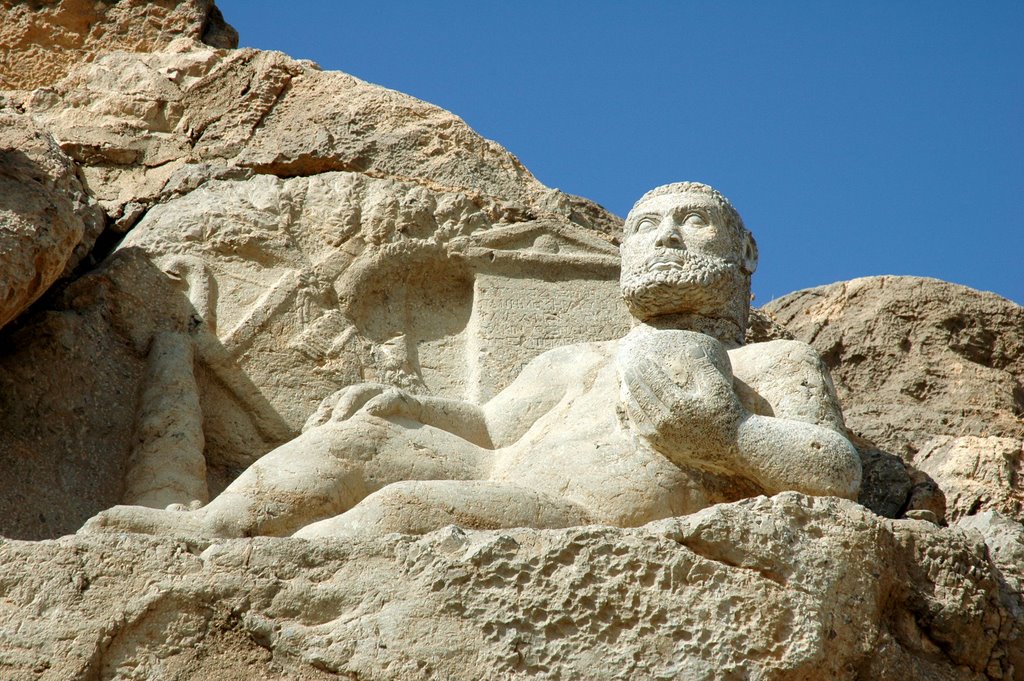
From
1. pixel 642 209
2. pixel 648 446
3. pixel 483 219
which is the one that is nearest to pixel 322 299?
pixel 483 219

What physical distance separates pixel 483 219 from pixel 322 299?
2.64ft

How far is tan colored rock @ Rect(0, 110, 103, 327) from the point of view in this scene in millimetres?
6039

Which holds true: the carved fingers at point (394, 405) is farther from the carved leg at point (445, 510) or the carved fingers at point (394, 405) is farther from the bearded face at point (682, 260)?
the bearded face at point (682, 260)

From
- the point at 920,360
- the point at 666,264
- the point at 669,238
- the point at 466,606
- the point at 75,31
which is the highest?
the point at 75,31

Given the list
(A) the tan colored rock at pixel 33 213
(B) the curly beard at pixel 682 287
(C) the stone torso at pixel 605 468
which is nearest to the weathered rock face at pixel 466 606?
(C) the stone torso at pixel 605 468

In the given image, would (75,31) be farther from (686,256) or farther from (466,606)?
(466,606)

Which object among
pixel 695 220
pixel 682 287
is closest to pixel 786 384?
pixel 682 287

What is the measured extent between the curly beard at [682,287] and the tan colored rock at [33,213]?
195 cm

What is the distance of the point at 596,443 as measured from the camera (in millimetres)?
5695

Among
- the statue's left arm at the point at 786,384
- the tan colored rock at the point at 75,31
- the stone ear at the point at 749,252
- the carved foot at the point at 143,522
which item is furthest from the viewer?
the tan colored rock at the point at 75,31

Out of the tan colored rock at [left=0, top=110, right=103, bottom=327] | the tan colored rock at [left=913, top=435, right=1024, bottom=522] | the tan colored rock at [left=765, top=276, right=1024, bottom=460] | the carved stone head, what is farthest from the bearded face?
the tan colored rock at [left=0, top=110, right=103, bottom=327]

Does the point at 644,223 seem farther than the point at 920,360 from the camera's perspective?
No

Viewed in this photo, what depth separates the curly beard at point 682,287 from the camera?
20.3ft

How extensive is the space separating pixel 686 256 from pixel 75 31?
3.37 m
